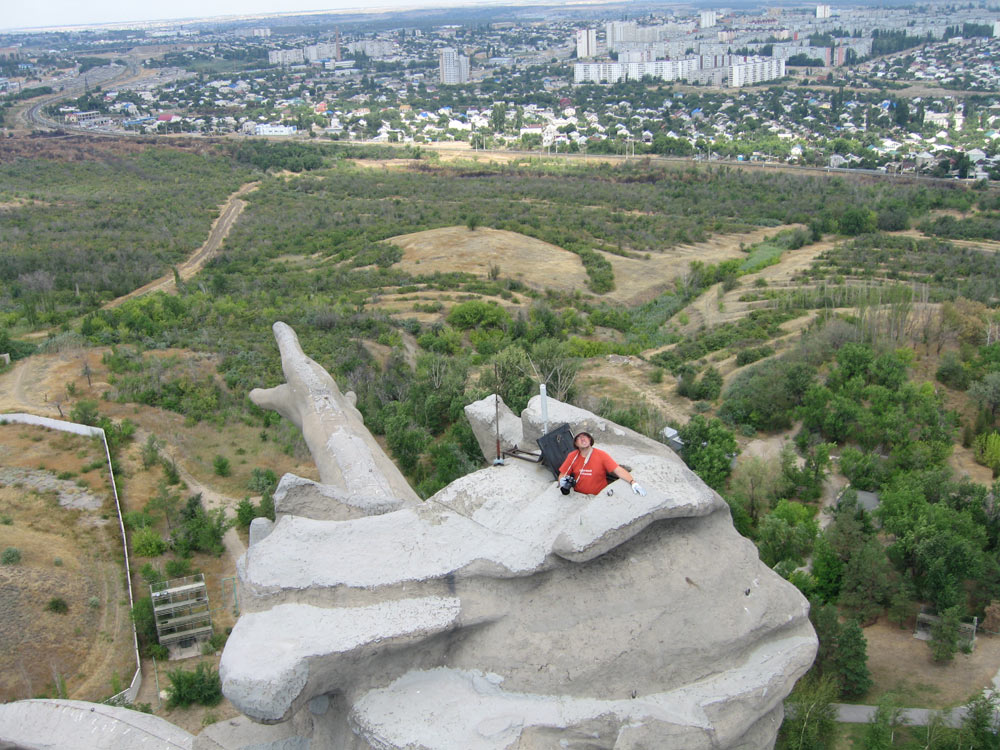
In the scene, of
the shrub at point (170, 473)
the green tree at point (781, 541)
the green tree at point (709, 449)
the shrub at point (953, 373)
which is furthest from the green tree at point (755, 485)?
the shrub at point (170, 473)

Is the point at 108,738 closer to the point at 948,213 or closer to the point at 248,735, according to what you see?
the point at 248,735

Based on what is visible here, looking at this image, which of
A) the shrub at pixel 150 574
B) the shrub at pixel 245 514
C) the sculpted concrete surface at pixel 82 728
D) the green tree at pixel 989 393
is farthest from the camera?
the green tree at pixel 989 393

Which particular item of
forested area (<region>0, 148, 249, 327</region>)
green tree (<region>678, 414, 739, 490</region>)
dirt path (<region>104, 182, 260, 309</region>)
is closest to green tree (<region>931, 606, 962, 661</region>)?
green tree (<region>678, 414, 739, 490</region>)

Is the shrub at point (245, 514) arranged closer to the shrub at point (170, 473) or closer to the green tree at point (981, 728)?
the shrub at point (170, 473)

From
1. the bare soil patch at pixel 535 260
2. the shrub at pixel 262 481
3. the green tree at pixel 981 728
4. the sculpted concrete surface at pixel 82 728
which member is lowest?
the bare soil patch at pixel 535 260

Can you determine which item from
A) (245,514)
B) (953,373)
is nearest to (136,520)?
(245,514)
